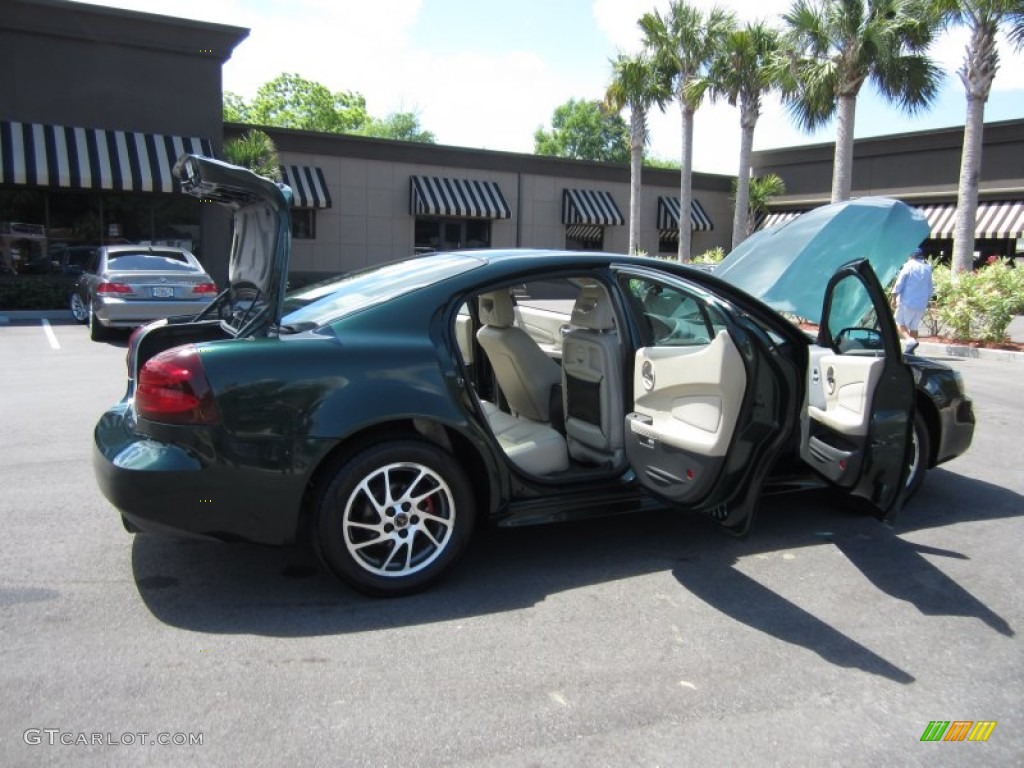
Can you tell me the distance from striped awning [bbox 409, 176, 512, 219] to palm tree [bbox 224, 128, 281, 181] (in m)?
5.33

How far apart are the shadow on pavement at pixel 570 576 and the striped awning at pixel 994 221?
2126cm

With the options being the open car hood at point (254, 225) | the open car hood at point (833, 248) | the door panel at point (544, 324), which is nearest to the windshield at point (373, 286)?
the open car hood at point (254, 225)

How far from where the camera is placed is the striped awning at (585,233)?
3041cm

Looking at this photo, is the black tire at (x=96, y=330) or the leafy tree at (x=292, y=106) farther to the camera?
the leafy tree at (x=292, y=106)

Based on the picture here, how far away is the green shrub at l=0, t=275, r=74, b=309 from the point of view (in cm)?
1784

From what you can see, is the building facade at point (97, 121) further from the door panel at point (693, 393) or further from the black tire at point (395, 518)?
the door panel at point (693, 393)

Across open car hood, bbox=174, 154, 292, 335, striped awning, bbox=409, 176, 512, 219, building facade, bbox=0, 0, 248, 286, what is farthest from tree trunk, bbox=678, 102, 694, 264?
open car hood, bbox=174, 154, 292, 335

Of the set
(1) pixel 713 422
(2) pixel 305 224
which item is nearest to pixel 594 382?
(1) pixel 713 422

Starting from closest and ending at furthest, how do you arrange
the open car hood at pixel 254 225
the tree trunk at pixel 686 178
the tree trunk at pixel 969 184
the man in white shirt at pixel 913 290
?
the open car hood at pixel 254 225, the man in white shirt at pixel 913 290, the tree trunk at pixel 969 184, the tree trunk at pixel 686 178

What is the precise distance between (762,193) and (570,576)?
29.2 metres

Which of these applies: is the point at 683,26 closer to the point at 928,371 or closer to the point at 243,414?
the point at 928,371

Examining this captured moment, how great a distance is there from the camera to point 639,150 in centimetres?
2569

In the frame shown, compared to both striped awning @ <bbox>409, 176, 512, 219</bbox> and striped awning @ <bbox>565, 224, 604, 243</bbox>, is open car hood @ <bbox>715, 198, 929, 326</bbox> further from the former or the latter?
striped awning @ <bbox>565, 224, 604, 243</bbox>

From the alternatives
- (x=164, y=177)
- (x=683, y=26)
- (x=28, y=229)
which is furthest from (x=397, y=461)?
(x=683, y=26)
